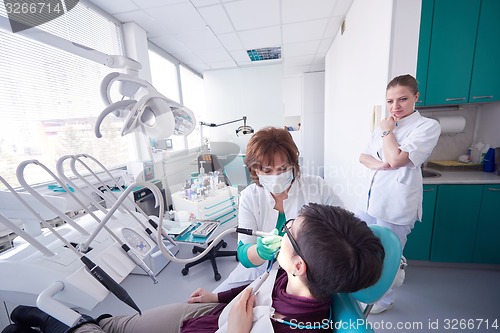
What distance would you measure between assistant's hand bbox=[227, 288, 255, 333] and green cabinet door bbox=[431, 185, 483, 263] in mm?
1977

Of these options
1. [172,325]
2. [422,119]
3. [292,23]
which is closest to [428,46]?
[422,119]

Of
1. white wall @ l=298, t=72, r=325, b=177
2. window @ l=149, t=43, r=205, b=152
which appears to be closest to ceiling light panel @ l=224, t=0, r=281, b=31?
window @ l=149, t=43, r=205, b=152

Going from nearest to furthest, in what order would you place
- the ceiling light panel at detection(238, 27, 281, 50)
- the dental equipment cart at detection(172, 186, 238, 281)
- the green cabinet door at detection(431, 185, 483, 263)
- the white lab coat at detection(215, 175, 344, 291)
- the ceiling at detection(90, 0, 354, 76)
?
the white lab coat at detection(215, 175, 344, 291) → the green cabinet door at detection(431, 185, 483, 263) → the dental equipment cart at detection(172, 186, 238, 281) → the ceiling at detection(90, 0, 354, 76) → the ceiling light panel at detection(238, 27, 281, 50)

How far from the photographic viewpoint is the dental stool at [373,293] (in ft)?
2.28

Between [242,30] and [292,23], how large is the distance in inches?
27.2

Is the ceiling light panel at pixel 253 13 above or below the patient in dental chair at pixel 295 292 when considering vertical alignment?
above

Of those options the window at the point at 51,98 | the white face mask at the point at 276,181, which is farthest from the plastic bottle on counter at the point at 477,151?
the window at the point at 51,98

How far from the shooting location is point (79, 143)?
218cm

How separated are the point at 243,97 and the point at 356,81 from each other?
2.52m

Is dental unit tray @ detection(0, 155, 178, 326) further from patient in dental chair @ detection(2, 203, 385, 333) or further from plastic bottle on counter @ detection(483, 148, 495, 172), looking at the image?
plastic bottle on counter @ detection(483, 148, 495, 172)

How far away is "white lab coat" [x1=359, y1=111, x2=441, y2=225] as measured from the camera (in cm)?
138

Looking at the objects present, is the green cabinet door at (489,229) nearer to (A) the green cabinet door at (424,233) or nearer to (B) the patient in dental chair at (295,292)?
(A) the green cabinet door at (424,233)

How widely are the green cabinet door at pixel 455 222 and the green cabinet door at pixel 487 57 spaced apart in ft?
2.70

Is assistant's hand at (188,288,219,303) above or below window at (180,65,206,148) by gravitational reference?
below
